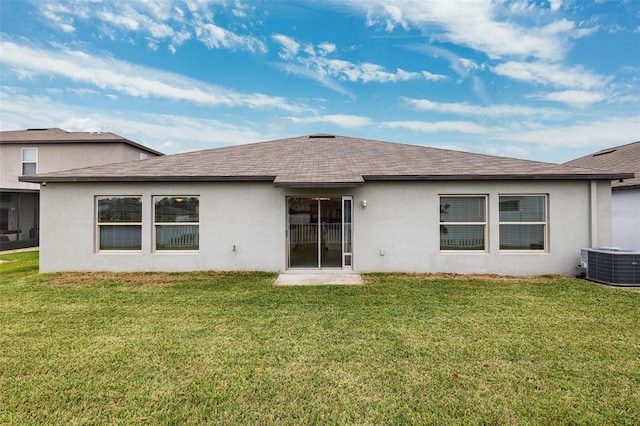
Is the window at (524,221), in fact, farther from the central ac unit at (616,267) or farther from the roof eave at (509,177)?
the central ac unit at (616,267)

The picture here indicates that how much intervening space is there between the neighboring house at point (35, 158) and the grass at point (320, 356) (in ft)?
39.3

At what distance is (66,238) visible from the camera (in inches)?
363

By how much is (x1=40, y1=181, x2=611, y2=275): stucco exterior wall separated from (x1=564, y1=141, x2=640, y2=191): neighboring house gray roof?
12.5 ft

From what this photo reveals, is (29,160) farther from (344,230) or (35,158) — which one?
(344,230)

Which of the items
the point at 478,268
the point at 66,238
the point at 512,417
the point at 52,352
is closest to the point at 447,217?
the point at 478,268

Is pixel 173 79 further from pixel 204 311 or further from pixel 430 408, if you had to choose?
pixel 430 408

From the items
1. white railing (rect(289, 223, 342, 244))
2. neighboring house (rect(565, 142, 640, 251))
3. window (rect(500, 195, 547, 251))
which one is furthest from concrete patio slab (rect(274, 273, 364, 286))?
→ neighboring house (rect(565, 142, 640, 251))

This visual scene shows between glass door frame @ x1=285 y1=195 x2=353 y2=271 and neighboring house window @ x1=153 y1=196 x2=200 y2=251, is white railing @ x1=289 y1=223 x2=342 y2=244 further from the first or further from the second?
neighboring house window @ x1=153 y1=196 x2=200 y2=251

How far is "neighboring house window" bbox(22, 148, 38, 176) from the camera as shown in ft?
55.6

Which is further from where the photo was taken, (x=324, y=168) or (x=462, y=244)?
(x=324, y=168)

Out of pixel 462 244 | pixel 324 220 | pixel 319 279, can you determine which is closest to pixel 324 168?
pixel 324 220

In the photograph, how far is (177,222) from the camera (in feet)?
30.3

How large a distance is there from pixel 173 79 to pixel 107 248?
12.9 metres

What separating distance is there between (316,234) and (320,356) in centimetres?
552
